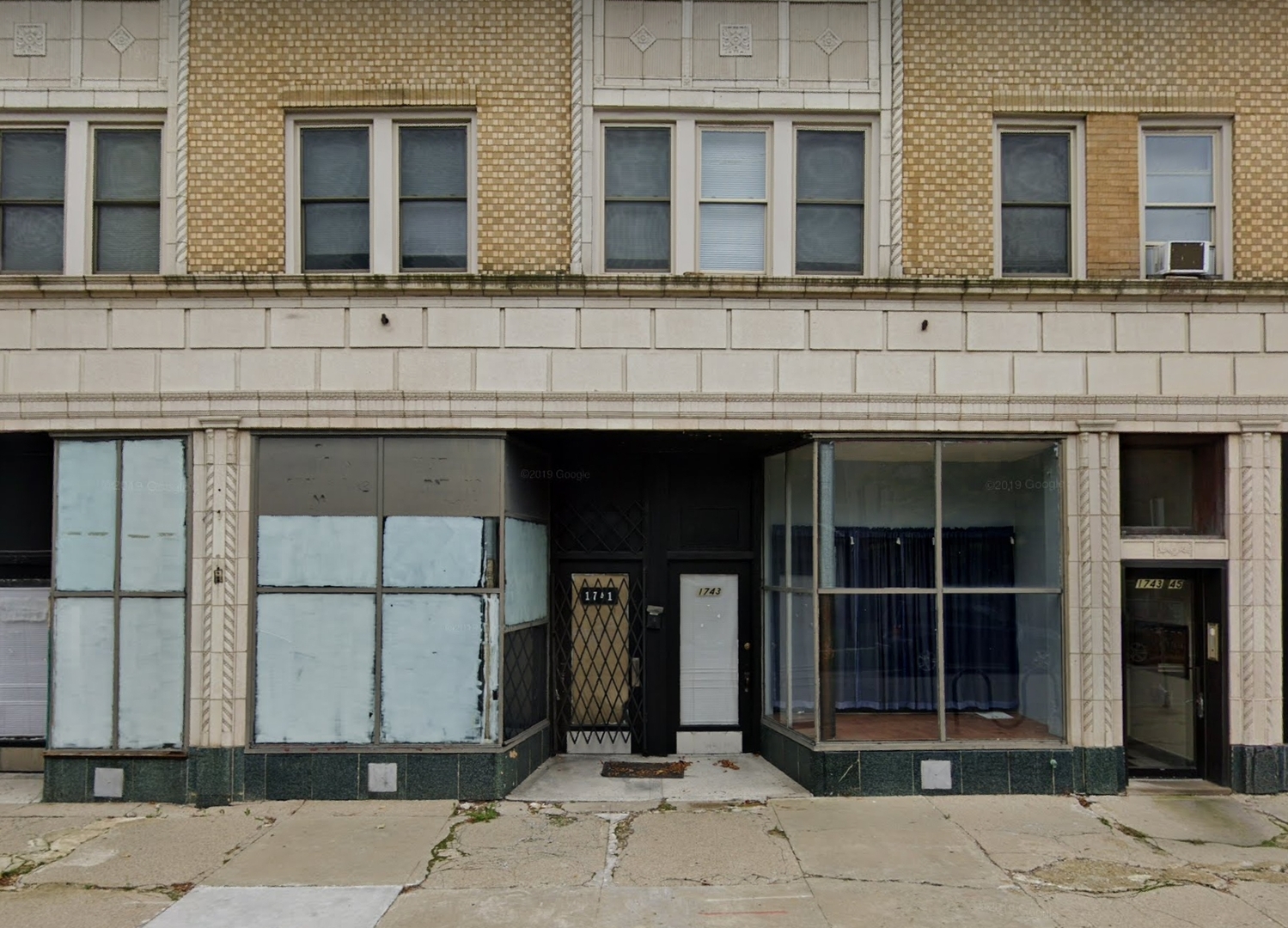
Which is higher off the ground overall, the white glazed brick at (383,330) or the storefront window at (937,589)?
the white glazed brick at (383,330)

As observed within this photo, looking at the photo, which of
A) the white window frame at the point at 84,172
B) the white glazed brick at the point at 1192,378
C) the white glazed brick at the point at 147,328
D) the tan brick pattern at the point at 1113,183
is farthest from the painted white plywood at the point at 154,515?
the white glazed brick at the point at 1192,378

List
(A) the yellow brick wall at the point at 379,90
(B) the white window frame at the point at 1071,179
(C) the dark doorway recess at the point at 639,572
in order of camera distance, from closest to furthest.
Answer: (A) the yellow brick wall at the point at 379,90
(B) the white window frame at the point at 1071,179
(C) the dark doorway recess at the point at 639,572

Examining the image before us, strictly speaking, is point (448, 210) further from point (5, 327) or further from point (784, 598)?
point (784, 598)

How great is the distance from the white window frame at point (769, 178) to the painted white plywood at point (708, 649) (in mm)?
3657

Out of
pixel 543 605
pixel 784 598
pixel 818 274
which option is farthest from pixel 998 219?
pixel 543 605

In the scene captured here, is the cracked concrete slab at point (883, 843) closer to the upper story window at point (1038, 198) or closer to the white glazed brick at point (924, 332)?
the white glazed brick at point (924, 332)

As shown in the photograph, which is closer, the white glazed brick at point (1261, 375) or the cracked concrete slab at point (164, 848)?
the cracked concrete slab at point (164, 848)

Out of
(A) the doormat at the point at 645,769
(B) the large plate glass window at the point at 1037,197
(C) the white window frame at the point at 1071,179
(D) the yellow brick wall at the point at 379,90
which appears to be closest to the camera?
(D) the yellow brick wall at the point at 379,90

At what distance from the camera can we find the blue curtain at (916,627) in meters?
10.5

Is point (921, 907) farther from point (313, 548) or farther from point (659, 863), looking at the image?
point (313, 548)

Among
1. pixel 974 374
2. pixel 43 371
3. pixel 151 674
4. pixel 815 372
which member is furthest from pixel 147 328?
pixel 974 374

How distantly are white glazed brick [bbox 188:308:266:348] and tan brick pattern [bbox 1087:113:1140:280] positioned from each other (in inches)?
322

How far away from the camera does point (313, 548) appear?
10266mm

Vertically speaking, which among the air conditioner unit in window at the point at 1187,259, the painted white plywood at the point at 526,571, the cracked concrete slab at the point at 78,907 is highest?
the air conditioner unit in window at the point at 1187,259
